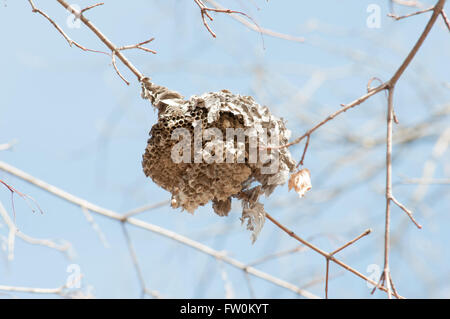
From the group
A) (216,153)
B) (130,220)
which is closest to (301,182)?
(216,153)

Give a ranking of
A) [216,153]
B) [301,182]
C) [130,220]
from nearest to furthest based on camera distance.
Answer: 1. [216,153]
2. [301,182]
3. [130,220]

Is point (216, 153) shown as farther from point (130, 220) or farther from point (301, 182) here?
point (130, 220)

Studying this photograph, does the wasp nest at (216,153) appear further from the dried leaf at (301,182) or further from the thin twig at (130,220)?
the thin twig at (130,220)

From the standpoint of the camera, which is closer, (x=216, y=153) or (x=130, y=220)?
(x=216, y=153)

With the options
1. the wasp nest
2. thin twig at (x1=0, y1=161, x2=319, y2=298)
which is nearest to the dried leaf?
the wasp nest

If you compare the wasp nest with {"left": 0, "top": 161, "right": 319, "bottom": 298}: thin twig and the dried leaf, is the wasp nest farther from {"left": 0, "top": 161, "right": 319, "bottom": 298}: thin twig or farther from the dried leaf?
{"left": 0, "top": 161, "right": 319, "bottom": 298}: thin twig
